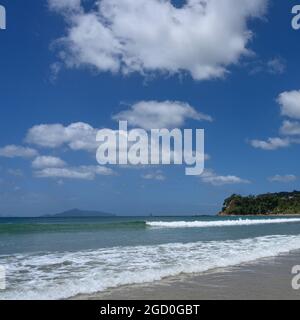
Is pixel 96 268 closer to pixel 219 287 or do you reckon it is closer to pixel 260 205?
pixel 219 287

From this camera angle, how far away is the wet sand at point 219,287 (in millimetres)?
8469

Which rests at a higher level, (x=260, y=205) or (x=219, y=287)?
(x=219, y=287)

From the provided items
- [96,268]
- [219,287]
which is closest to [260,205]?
[96,268]

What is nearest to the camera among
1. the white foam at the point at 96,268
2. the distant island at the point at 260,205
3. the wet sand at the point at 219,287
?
the wet sand at the point at 219,287

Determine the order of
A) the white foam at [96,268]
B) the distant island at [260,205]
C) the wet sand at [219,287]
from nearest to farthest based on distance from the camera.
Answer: the wet sand at [219,287], the white foam at [96,268], the distant island at [260,205]

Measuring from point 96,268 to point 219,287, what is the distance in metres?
4.44

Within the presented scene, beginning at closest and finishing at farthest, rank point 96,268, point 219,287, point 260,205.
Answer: point 219,287 → point 96,268 → point 260,205

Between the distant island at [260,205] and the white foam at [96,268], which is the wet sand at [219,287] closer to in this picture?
the white foam at [96,268]

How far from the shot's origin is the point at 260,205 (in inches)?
6220

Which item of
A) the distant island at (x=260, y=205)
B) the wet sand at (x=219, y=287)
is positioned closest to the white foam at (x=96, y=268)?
the wet sand at (x=219, y=287)

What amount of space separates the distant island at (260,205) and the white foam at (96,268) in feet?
467
